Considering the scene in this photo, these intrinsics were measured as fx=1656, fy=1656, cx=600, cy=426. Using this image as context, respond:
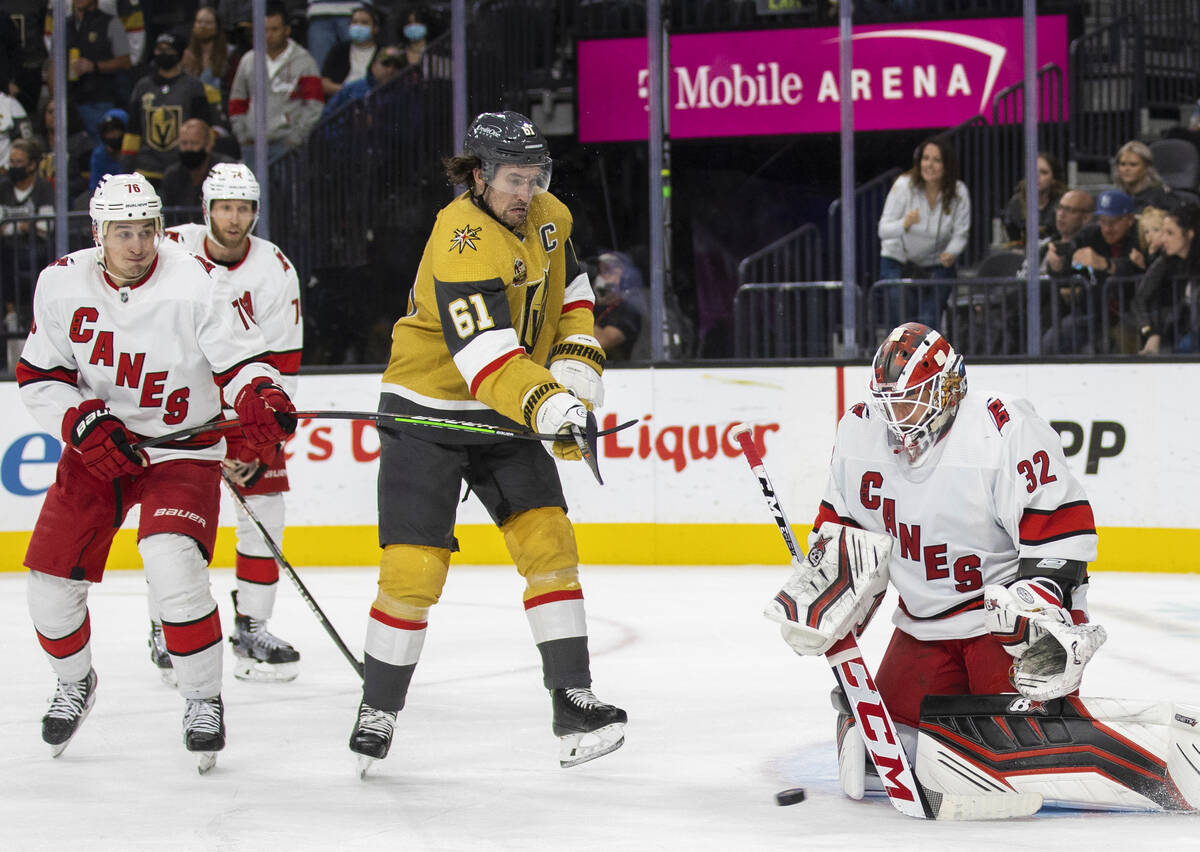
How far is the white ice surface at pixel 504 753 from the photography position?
287 centimetres

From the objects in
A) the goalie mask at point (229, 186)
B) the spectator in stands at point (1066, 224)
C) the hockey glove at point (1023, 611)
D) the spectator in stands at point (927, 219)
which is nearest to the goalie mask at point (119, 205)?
the goalie mask at point (229, 186)

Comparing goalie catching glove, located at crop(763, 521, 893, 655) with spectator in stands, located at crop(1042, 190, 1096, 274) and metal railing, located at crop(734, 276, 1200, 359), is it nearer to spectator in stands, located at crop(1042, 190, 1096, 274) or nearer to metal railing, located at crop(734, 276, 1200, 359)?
metal railing, located at crop(734, 276, 1200, 359)

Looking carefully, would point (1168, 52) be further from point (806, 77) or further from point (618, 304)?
point (618, 304)

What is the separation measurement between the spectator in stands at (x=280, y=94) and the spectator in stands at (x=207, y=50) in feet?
2.01

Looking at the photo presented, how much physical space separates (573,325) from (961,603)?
101 centimetres

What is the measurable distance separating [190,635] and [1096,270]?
457 cm

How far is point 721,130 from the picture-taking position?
8.27 metres

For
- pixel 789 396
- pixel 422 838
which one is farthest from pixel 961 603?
pixel 789 396

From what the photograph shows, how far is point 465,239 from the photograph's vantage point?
322 centimetres

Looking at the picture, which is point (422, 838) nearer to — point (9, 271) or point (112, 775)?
point (112, 775)

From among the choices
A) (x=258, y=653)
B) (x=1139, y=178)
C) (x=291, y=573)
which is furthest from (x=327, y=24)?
(x=291, y=573)

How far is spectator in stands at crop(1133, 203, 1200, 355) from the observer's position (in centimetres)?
653

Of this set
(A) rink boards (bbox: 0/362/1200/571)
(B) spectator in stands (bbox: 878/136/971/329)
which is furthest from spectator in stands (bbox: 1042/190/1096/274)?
(A) rink boards (bbox: 0/362/1200/571)

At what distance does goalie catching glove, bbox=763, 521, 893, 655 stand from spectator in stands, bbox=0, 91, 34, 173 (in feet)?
20.7
